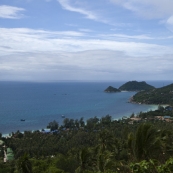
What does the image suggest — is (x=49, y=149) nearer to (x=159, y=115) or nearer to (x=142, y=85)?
(x=159, y=115)

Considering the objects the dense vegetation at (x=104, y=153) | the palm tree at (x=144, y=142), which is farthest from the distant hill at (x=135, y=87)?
the palm tree at (x=144, y=142)

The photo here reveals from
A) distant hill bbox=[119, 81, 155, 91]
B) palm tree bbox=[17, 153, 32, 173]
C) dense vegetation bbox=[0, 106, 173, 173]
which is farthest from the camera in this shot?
distant hill bbox=[119, 81, 155, 91]

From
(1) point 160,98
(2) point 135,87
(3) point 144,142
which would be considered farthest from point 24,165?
(2) point 135,87

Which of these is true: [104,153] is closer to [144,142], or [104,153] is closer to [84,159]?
[84,159]

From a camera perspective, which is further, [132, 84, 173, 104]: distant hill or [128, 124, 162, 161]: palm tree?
[132, 84, 173, 104]: distant hill

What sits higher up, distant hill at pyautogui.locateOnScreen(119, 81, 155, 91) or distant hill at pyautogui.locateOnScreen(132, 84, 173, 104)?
distant hill at pyautogui.locateOnScreen(119, 81, 155, 91)

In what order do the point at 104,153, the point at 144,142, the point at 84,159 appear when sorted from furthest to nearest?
the point at 84,159, the point at 104,153, the point at 144,142

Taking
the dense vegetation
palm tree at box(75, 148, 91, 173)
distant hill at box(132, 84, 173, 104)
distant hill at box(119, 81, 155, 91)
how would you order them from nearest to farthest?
the dense vegetation
palm tree at box(75, 148, 91, 173)
distant hill at box(132, 84, 173, 104)
distant hill at box(119, 81, 155, 91)

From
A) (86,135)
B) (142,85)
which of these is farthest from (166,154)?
(142,85)

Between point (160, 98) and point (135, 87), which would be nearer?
point (160, 98)

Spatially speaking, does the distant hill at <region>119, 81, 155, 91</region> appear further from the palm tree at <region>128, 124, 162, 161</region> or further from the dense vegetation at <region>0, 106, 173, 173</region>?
the palm tree at <region>128, 124, 162, 161</region>

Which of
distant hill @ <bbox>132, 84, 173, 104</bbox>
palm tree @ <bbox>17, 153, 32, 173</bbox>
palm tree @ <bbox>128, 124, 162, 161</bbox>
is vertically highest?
palm tree @ <bbox>128, 124, 162, 161</bbox>

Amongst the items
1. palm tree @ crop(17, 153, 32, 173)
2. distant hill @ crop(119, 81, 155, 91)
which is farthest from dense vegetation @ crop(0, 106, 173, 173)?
distant hill @ crop(119, 81, 155, 91)

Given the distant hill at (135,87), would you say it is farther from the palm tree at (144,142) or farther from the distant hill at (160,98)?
the palm tree at (144,142)
